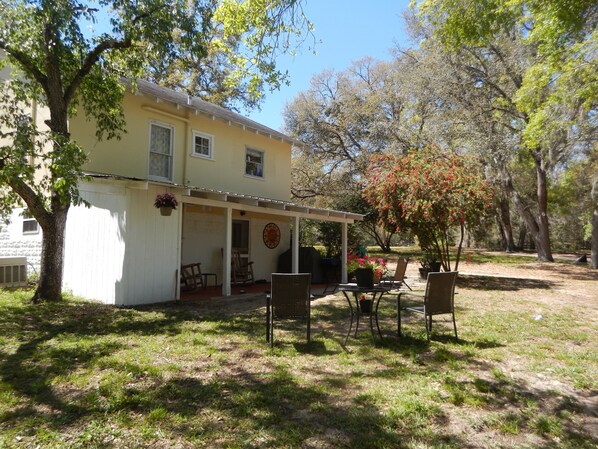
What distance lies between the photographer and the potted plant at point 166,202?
27.2ft

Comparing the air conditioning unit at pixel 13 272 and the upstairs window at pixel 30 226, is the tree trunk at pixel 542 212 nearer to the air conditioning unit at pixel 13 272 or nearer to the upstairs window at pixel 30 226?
the upstairs window at pixel 30 226

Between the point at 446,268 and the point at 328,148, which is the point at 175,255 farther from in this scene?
the point at 328,148

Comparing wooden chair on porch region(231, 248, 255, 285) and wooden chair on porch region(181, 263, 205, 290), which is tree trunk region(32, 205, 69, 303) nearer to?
wooden chair on porch region(181, 263, 205, 290)

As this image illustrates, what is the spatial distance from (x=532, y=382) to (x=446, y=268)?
29.2ft

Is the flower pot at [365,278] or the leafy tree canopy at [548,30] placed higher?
the leafy tree canopy at [548,30]

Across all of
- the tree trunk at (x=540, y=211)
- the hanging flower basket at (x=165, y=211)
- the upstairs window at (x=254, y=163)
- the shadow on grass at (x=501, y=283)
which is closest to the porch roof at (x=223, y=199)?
the hanging flower basket at (x=165, y=211)

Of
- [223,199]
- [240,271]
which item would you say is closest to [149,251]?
[223,199]

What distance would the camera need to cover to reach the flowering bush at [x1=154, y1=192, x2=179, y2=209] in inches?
326

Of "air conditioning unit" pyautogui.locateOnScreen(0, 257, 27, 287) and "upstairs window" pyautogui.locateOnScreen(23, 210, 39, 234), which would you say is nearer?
"air conditioning unit" pyautogui.locateOnScreen(0, 257, 27, 287)

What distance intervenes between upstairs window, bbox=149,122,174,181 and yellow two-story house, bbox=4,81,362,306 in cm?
3

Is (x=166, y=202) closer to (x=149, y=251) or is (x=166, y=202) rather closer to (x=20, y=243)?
(x=149, y=251)

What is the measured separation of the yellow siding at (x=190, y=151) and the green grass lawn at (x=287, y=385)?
474 cm

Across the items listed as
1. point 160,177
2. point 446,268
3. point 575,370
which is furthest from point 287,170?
point 575,370

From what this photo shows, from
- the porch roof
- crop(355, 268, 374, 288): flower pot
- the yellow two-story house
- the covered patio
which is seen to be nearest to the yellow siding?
the yellow two-story house
